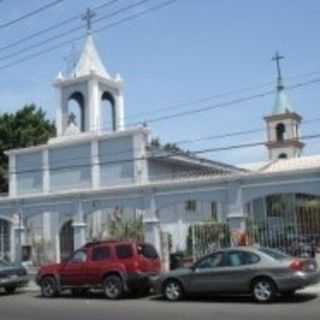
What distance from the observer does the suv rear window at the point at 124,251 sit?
2255 cm

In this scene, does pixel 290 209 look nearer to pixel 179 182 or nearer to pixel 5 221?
pixel 179 182

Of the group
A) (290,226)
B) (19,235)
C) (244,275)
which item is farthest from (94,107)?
Result: (244,275)

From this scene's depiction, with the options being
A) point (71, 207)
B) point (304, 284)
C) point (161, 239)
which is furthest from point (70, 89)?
point (304, 284)

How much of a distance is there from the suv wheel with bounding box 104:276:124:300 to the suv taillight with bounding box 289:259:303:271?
219 inches

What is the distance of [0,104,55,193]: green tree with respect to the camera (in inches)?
1940

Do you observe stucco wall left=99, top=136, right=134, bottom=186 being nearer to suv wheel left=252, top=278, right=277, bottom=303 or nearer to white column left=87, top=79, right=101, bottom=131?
white column left=87, top=79, right=101, bottom=131

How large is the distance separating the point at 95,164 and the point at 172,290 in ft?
54.8

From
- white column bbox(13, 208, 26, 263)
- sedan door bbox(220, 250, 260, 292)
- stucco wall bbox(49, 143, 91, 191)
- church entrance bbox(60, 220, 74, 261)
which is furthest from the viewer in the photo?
stucco wall bbox(49, 143, 91, 191)

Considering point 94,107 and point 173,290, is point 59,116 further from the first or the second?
point 173,290

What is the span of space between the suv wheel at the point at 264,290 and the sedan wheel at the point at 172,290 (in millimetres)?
2358

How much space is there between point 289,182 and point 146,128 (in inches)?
415

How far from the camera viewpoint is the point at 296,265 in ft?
61.3

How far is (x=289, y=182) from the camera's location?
2605 centimetres

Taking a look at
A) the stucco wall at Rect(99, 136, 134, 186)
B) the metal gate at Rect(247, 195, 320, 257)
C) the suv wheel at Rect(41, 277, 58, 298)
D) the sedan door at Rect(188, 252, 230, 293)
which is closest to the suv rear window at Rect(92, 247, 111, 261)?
the suv wheel at Rect(41, 277, 58, 298)
